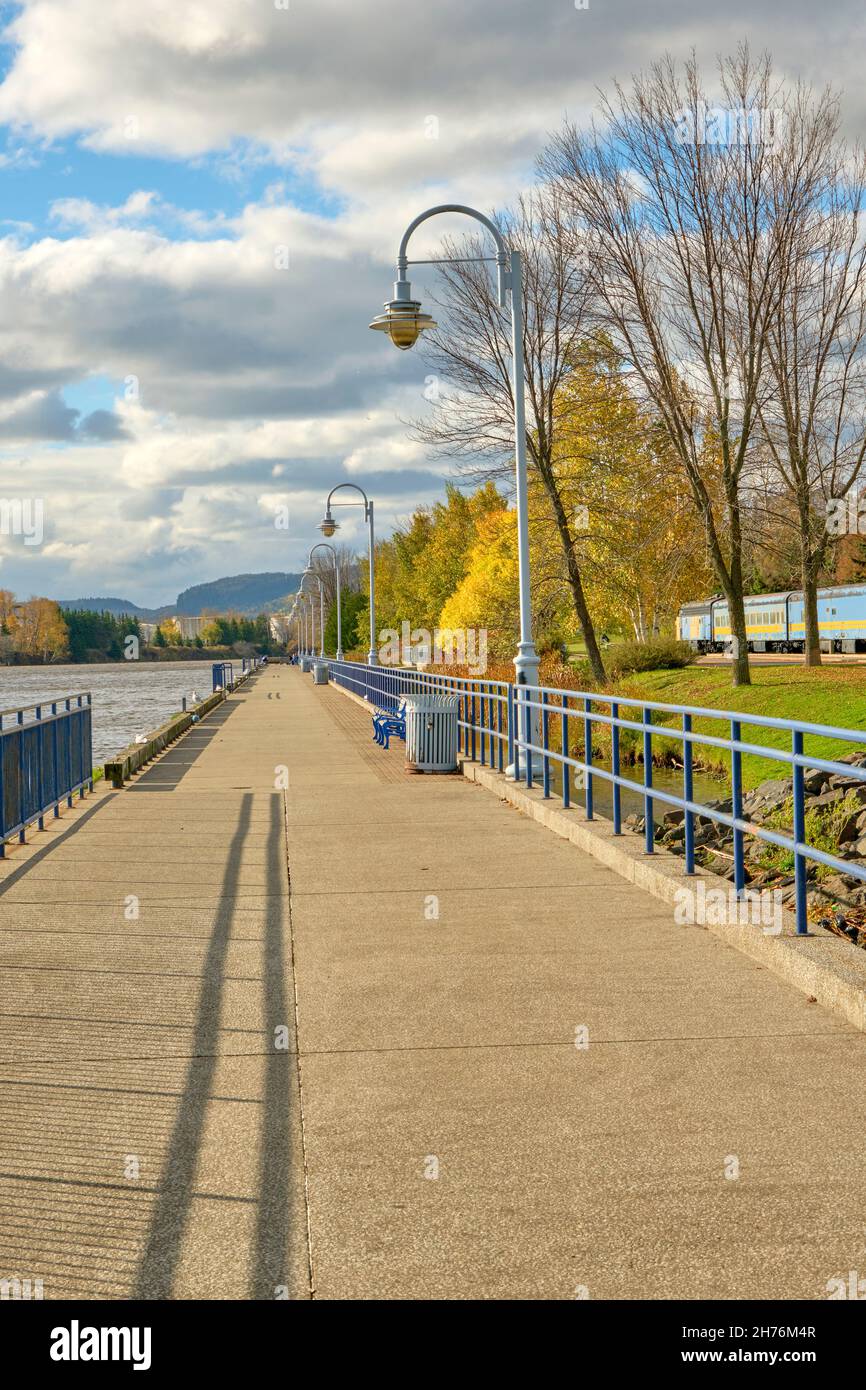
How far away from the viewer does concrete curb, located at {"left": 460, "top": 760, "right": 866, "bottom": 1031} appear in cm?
642

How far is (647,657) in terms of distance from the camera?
4425 centimetres

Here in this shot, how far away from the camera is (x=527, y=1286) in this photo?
12.3 feet

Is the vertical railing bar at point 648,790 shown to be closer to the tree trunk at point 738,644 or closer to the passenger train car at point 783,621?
the tree trunk at point 738,644

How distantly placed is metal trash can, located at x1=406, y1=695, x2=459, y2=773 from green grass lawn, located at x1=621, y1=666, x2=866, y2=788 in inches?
243

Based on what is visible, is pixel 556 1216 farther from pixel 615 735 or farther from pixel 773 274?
pixel 773 274

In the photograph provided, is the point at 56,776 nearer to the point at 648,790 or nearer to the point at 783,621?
the point at 648,790

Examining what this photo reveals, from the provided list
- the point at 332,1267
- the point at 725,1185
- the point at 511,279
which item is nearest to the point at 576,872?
the point at 725,1185

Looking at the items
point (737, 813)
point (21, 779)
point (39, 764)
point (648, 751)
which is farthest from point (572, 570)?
point (737, 813)

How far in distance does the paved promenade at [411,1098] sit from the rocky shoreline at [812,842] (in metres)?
1.99

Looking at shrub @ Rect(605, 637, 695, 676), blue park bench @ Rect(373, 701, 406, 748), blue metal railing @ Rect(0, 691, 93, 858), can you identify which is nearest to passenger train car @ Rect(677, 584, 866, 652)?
shrub @ Rect(605, 637, 695, 676)

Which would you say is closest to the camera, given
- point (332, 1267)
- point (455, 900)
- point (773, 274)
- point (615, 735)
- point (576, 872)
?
point (332, 1267)

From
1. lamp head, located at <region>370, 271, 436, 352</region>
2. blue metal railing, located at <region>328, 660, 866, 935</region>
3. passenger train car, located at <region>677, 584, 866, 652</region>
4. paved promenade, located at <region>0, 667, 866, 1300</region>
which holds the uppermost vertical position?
lamp head, located at <region>370, 271, 436, 352</region>

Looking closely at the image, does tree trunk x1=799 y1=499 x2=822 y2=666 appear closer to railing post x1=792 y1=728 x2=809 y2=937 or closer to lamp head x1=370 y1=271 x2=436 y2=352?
lamp head x1=370 y1=271 x2=436 y2=352
